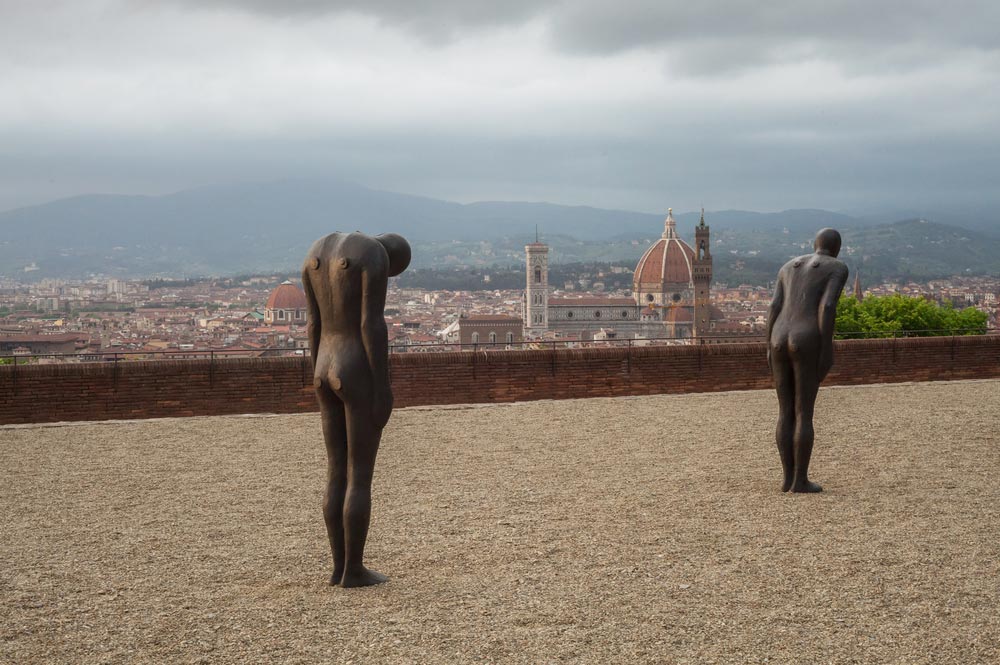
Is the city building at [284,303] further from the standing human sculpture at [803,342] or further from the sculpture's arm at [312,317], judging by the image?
the sculpture's arm at [312,317]

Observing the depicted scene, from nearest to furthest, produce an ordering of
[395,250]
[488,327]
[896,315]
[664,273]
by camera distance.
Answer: [395,250] < [896,315] < [488,327] < [664,273]

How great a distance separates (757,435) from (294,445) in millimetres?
4429

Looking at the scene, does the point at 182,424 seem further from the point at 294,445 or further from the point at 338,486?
the point at 338,486

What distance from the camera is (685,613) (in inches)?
171

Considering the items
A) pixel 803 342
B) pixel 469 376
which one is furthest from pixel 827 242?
pixel 469 376

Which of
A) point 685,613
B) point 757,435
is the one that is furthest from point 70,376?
point 685,613

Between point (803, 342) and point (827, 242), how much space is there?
776 mm

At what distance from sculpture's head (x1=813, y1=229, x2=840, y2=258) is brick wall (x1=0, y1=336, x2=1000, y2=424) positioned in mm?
5540

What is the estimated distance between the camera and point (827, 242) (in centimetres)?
710

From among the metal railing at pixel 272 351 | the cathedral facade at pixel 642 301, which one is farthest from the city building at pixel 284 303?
the metal railing at pixel 272 351

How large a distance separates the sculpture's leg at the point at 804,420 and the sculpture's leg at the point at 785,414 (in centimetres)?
6

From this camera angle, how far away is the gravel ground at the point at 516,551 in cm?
405

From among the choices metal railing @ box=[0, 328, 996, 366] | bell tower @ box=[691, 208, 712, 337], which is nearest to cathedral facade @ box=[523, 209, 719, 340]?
bell tower @ box=[691, 208, 712, 337]

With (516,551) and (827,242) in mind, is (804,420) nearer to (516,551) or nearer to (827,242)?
(827,242)
